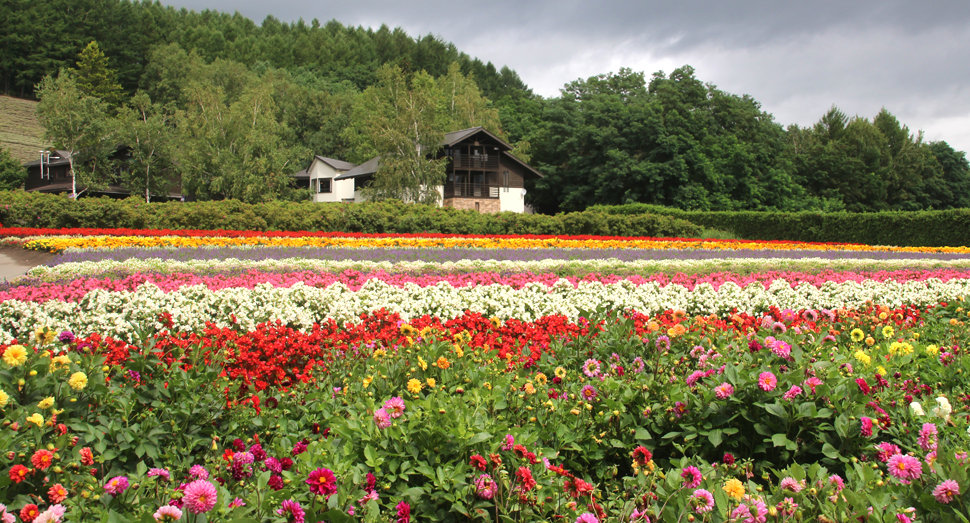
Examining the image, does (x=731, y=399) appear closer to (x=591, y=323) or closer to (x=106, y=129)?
(x=591, y=323)

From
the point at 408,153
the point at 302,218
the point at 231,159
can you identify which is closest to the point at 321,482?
the point at 302,218

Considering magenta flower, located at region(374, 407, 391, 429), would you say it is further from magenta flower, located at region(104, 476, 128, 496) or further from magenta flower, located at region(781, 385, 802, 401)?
magenta flower, located at region(781, 385, 802, 401)

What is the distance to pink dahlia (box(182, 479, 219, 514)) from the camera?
5.23 feet

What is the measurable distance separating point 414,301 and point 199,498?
14.7 feet

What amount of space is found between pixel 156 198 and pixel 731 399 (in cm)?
4915

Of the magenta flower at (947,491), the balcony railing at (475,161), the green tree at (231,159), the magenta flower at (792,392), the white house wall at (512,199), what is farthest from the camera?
the white house wall at (512,199)

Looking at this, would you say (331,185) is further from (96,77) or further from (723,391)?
(723,391)

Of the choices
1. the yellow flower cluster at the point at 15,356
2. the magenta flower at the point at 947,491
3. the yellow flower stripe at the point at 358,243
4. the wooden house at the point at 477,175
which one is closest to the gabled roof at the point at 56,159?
the wooden house at the point at 477,175

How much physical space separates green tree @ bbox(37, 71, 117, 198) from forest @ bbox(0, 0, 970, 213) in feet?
0.41

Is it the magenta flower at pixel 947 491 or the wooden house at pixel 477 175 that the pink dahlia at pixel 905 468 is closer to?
the magenta flower at pixel 947 491

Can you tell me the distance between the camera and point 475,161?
42938 mm

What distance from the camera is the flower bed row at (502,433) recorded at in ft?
6.19

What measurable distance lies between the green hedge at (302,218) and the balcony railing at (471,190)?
18077 millimetres

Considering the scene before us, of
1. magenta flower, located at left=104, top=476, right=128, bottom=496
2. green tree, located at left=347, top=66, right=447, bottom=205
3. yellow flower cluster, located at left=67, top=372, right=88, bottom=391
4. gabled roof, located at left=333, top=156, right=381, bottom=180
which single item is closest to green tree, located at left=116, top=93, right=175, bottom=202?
gabled roof, located at left=333, top=156, right=381, bottom=180
